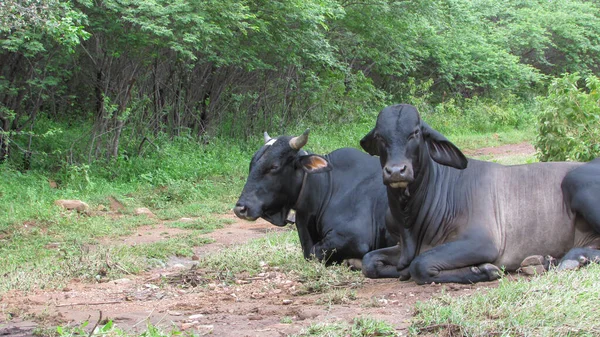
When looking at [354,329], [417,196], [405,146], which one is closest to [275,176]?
[417,196]

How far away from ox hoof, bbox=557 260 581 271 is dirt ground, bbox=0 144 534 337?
0.46 metres

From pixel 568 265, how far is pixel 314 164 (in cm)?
223

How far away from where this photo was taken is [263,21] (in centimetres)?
1360

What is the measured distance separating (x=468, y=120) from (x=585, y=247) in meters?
16.4

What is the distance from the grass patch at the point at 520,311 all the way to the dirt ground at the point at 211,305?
0.20 meters

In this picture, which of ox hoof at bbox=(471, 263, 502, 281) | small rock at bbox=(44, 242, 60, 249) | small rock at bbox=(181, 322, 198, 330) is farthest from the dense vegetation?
ox hoof at bbox=(471, 263, 502, 281)

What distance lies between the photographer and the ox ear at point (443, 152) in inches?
221

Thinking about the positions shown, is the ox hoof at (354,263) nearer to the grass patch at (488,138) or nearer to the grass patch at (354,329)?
the grass patch at (354,329)

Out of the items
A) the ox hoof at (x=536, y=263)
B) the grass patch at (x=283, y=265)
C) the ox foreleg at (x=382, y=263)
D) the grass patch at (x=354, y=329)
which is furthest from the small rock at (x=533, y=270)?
the grass patch at (x=354, y=329)

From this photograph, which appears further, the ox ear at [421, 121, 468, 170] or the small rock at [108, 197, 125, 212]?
the small rock at [108, 197, 125, 212]

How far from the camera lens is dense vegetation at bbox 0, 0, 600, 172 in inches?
452

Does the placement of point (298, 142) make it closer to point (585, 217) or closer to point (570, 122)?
point (585, 217)

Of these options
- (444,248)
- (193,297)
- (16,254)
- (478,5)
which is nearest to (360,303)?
(444,248)

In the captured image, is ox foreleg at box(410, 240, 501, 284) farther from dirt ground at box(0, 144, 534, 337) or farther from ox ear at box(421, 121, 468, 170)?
ox ear at box(421, 121, 468, 170)
